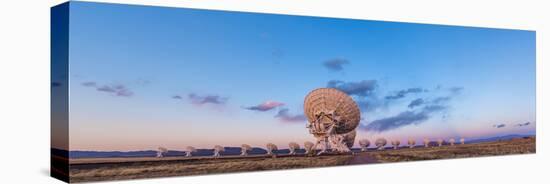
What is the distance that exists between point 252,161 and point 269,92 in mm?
1301

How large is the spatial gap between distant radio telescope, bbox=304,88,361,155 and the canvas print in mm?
22

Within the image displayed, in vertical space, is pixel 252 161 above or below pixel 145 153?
below

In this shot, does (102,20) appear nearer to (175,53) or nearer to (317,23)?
(175,53)

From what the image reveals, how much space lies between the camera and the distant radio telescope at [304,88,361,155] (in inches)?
588

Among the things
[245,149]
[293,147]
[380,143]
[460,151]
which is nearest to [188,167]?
[245,149]

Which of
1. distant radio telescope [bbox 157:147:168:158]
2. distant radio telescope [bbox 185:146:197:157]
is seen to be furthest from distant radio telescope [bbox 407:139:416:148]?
distant radio telescope [bbox 157:147:168:158]

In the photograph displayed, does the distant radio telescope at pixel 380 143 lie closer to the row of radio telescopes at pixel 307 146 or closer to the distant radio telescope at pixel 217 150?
the row of radio telescopes at pixel 307 146

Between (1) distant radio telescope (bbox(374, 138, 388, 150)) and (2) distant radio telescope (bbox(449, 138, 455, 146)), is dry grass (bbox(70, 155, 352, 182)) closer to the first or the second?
(1) distant radio telescope (bbox(374, 138, 388, 150))

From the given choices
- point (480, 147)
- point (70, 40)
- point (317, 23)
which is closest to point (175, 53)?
point (70, 40)

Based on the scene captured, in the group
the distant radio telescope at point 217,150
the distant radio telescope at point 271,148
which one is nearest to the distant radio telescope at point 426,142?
the distant radio telescope at point 271,148

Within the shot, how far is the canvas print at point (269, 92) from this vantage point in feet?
41.9

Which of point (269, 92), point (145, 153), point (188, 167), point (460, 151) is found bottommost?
point (188, 167)

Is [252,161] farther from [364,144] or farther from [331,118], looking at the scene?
[364,144]

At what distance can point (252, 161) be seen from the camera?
14391 mm
